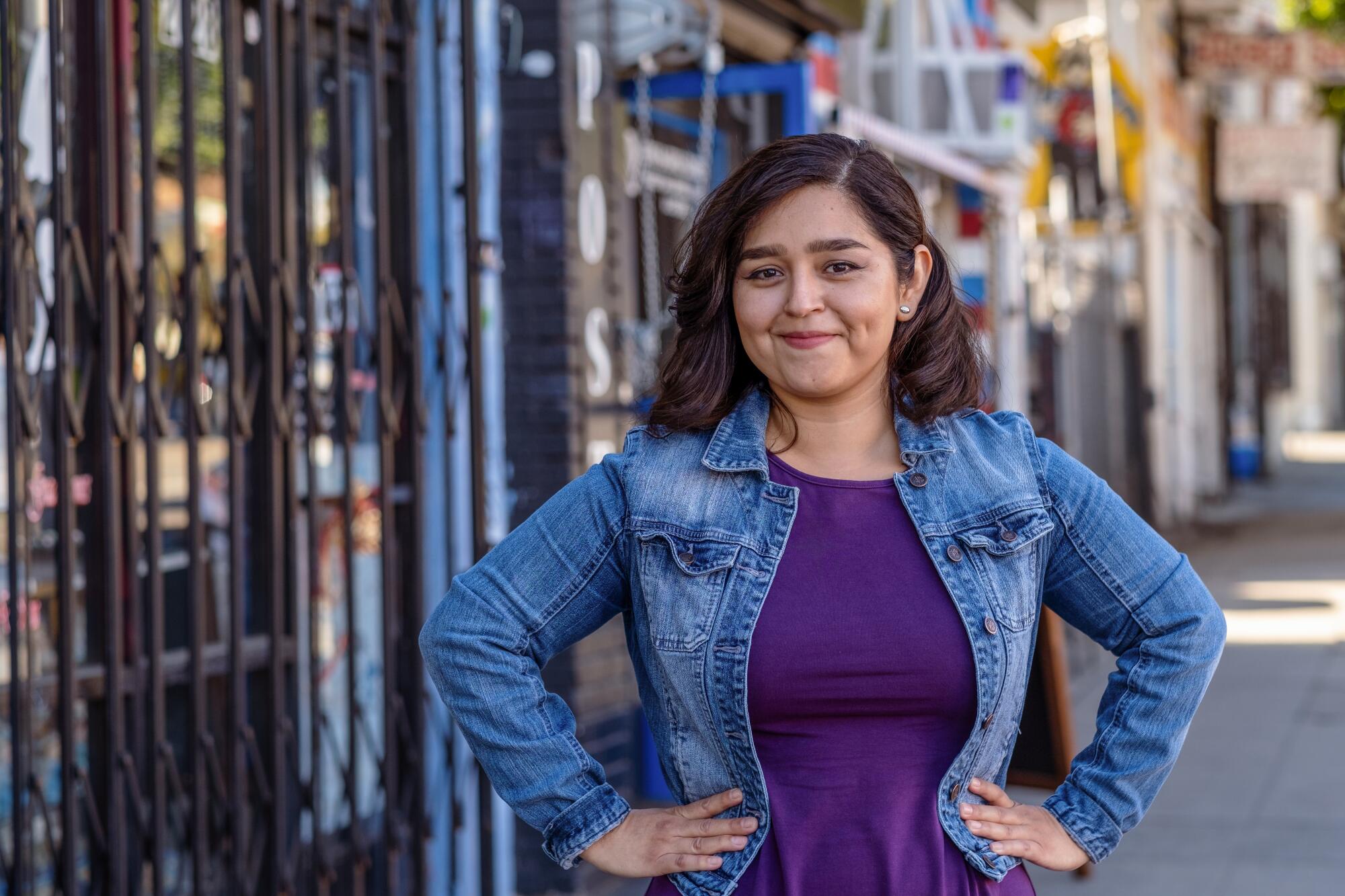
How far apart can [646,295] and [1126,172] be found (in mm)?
7720

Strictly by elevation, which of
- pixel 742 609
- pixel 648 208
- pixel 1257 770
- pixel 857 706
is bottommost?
pixel 1257 770

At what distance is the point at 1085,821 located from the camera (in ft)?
7.75

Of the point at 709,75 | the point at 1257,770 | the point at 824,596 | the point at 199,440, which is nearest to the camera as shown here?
the point at 824,596

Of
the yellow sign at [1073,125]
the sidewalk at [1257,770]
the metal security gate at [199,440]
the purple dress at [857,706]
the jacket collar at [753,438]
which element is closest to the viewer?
the purple dress at [857,706]

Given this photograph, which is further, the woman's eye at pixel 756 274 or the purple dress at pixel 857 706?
the woman's eye at pixel 756 274

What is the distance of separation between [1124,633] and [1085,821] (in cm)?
26

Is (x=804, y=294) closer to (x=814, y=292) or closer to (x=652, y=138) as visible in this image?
(x=814, y=292)

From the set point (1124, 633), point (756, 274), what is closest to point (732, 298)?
point (756, 274)

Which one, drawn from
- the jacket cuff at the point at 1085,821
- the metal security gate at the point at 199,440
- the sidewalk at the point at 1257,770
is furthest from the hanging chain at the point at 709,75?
the jacket cuff at the point at 1085,821

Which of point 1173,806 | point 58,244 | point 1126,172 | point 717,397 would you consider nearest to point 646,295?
point 1173,806

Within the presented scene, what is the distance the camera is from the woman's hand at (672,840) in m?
2.22

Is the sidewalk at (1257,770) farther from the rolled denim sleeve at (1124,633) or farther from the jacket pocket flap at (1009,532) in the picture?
the jacket pocket flap at (1009,532)

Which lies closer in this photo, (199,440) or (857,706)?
(857,706)

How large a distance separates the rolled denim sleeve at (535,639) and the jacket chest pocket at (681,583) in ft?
0.24
